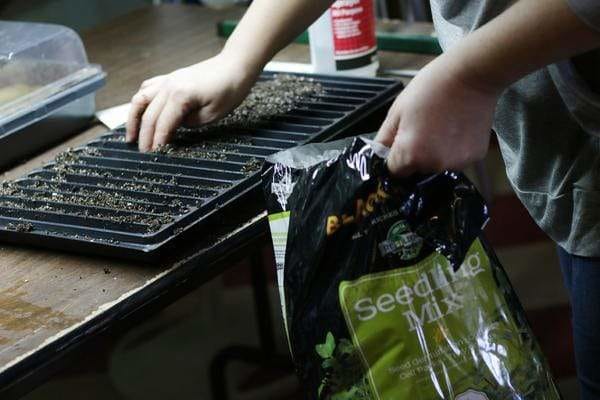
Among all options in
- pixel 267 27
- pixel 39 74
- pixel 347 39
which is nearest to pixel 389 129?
pixel 267 27

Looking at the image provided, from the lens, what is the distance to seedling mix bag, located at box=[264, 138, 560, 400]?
0.88m

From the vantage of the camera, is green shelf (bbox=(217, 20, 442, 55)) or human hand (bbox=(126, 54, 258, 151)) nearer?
human hand (bbox=(126, 54, 258, 151))

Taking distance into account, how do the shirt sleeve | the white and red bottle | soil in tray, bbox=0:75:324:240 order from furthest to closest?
the white and red bottle, soil in tray, bbox=0:75:324:240, the shirt sleeve

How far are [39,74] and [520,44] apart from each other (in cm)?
90

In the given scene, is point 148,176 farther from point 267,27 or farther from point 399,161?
point 399,161

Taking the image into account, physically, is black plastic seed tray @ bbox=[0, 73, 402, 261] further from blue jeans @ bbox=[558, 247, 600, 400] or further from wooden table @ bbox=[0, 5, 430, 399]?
blue jeans @ bbox=[558, 247, 600, 400]

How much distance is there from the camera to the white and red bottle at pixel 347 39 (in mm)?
1497

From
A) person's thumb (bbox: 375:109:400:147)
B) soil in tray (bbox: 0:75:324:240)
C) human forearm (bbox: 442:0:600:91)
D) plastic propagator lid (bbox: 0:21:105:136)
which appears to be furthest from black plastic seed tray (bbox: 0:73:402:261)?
human forearm (bbox: 442:0:600:91)

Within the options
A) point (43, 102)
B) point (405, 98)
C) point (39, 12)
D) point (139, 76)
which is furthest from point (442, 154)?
point (39, 12)

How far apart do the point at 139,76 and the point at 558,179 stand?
0.93m

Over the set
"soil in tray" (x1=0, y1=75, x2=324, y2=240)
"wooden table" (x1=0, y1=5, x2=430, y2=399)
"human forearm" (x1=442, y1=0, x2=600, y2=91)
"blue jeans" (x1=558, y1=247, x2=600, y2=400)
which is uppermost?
"human forearm" (x1=442, y1=0, x2=600, y2=91)

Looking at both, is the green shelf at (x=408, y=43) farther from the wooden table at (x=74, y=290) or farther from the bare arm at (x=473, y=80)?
the bare arm at (x=473, y=80)

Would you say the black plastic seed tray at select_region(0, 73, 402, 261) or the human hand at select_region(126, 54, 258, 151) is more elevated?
the human hand at select_region(126, 54, 258, 151)

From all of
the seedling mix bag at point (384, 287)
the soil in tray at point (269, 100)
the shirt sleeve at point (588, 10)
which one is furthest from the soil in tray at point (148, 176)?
the shirt sleeve at point (588, 10)
